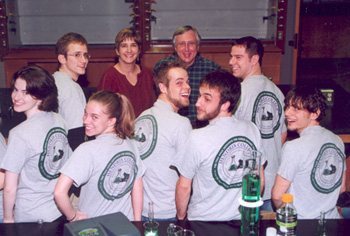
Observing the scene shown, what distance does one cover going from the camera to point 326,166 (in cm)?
204

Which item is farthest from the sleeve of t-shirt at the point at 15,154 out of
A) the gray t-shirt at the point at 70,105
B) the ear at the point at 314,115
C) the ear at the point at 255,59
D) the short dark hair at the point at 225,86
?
the ear at the point at 255,59

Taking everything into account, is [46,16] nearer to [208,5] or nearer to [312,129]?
[208,5]

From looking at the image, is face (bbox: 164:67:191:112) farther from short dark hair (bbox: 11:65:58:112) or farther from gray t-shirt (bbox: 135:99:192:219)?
short dark hair (bbox: 11:65:58:112)

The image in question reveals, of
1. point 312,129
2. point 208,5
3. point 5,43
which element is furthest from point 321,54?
point 312,129

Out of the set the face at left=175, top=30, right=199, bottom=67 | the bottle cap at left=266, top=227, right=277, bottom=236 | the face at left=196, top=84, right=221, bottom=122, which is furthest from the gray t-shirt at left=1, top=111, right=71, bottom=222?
the face at left=175, top=30, right=199, bottom=67

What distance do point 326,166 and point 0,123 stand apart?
2462 mm

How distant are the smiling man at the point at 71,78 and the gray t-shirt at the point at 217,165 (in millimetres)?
932

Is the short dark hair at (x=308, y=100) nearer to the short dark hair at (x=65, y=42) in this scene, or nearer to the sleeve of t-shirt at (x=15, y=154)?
the sleeve of t-shirt at (x=15, y=154)

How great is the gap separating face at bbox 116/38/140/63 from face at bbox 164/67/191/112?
0.77 m

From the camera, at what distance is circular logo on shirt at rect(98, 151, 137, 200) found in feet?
6.35

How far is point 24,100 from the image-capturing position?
212cm

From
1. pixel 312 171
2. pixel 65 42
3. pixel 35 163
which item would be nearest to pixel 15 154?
pixel 35 163

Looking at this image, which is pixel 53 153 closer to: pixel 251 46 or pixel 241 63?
pixel 241 63

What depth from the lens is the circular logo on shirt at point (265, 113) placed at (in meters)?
2.60
